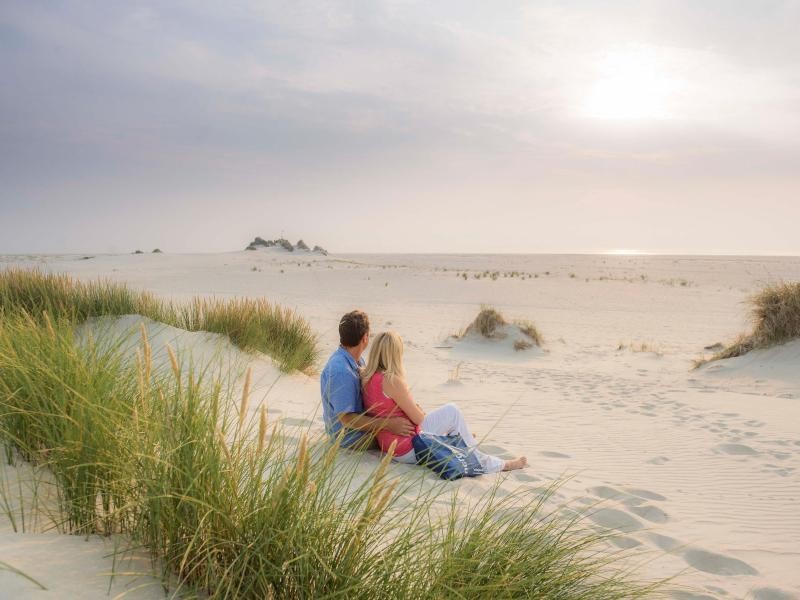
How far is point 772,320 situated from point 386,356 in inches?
377

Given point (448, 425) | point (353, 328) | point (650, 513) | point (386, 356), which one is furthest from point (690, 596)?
point (353, 328)

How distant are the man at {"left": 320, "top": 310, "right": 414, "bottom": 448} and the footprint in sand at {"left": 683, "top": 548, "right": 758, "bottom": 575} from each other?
7.49 ft

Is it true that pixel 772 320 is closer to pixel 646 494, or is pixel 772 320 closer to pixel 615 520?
pixel 646 494

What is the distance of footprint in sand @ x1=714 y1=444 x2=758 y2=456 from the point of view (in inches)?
261

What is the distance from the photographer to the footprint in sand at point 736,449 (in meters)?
6.62

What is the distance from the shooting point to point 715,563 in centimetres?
409

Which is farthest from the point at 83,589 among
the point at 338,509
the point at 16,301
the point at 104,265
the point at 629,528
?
the point at 104,265

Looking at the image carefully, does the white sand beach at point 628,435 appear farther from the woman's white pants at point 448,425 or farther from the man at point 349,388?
the man at point 349,388

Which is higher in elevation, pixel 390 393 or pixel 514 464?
pixel 390 393

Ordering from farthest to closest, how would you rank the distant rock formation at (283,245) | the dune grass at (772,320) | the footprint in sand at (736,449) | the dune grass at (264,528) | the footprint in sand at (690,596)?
the distant rock formation at (283,245) < the dune grass at (772,320) < the footprint in sand at (736,449) < the footprint in sand at (690,596) < the dune grass at (264,528)

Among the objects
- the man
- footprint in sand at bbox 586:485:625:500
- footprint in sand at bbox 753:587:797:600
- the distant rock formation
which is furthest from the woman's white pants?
the distant rock formation

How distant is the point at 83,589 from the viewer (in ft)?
6.51

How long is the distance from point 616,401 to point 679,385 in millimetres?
2060

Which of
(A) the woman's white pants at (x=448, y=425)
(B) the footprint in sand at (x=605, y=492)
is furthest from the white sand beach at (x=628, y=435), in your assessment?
(A) the woman's white pants at (x=448, y=425)
